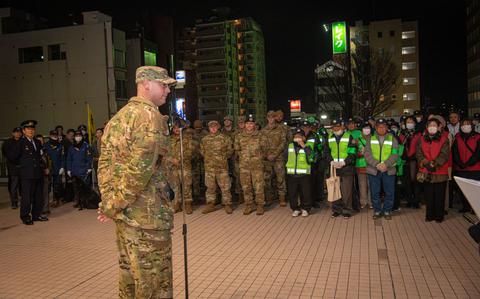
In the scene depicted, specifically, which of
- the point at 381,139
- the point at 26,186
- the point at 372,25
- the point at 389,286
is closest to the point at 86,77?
the point at 26,186

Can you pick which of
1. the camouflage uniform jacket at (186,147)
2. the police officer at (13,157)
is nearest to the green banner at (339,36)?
the camouflage uniform jacket at (186,147)

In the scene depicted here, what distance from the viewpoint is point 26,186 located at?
9.62 metres

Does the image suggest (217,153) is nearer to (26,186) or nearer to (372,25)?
(26,186)

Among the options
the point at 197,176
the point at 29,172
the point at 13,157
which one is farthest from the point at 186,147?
the point at 13,157

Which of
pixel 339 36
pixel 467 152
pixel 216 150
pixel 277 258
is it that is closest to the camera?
pixel 277 258

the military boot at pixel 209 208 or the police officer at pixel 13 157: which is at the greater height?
the police officer at pixel 13 157

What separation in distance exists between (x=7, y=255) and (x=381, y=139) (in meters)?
7.47

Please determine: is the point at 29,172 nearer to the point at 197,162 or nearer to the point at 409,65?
the point at 197,162

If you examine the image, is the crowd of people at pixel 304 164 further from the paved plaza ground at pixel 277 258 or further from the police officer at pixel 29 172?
the paved plaza ground at pixel 277 258

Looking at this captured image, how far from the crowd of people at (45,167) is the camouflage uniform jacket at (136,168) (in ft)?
23.1

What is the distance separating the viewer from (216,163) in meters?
10.4

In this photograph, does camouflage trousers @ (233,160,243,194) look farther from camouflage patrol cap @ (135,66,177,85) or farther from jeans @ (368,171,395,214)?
camouflage patrol cap @ (135,66,177,85)

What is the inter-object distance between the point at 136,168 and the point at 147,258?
757 millimetres

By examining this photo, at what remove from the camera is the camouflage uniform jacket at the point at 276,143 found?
10836mm
